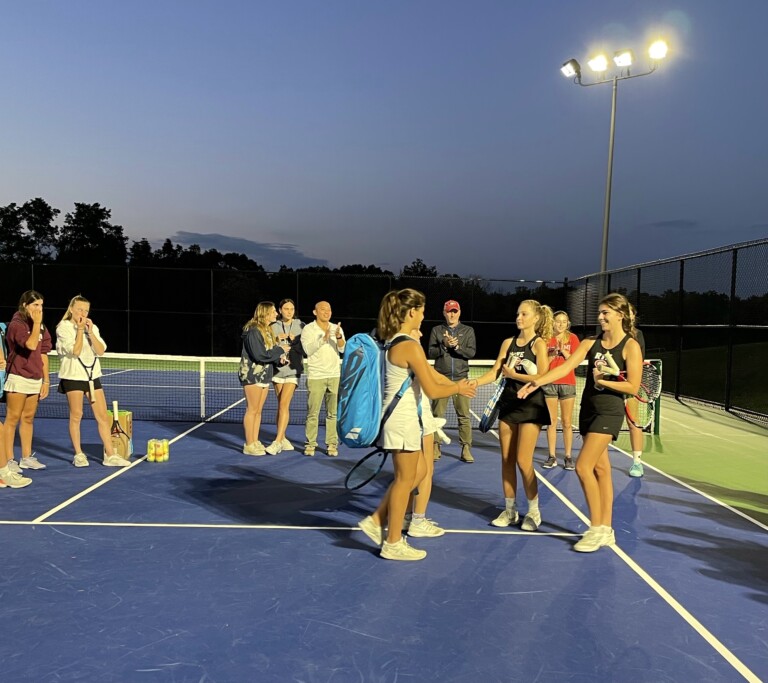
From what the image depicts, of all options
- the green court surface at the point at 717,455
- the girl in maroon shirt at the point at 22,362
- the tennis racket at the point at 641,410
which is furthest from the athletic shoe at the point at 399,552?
the girl in maroon shirt at the point at 22,362

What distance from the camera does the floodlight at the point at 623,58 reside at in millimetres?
16906

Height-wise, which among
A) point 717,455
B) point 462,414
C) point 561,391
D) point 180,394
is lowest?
point 180,394

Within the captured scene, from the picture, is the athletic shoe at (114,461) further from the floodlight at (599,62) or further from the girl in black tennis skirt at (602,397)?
the floodlight at (599,62)

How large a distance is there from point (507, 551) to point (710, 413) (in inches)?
364

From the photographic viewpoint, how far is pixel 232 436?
870 centimetres

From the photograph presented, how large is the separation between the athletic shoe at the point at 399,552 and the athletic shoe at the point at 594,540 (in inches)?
45.7

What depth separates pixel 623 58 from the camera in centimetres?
1697

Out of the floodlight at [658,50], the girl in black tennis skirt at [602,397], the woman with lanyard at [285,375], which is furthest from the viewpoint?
the floodlight at [658,50]

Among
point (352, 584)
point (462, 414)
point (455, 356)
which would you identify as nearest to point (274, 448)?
point (462, 414)

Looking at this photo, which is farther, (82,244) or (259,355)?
(82,244)

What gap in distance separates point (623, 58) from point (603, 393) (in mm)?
15657

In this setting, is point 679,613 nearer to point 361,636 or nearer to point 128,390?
point 361,636

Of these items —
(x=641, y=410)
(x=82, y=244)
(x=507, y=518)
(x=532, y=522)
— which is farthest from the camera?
(x=82, y=244)

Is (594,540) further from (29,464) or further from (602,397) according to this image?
(29,464)
